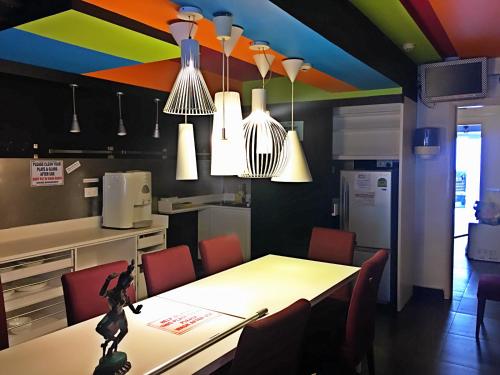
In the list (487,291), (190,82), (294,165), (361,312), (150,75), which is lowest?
(487,291)

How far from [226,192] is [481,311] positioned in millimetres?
3674

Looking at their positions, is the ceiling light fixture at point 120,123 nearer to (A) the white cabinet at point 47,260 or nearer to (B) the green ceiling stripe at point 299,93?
(A) the white cabinet at point 47,260

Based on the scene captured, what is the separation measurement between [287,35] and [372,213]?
2508 mm

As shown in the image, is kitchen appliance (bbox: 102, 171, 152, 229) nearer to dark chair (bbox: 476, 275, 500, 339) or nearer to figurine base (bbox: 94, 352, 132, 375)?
figurine base (bbox: 94, 352, 132, 375)

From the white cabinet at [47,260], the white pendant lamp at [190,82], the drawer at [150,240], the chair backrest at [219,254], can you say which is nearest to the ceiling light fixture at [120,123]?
the white cabinet at [47,260]

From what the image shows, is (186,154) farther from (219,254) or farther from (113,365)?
(113,365)

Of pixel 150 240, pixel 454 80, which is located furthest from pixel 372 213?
pixel 150 240

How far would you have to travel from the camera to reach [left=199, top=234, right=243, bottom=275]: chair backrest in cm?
309

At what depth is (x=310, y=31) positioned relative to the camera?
7.58 feet

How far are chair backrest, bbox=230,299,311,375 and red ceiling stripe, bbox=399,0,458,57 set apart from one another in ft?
6.83

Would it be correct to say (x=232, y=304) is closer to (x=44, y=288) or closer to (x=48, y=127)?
(x=44, y=288)

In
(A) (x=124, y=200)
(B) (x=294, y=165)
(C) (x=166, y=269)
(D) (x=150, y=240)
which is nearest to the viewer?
(B) (x=294, y=165)

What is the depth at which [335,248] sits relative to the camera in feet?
11.5

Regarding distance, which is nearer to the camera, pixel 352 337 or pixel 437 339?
pixel 352 337
